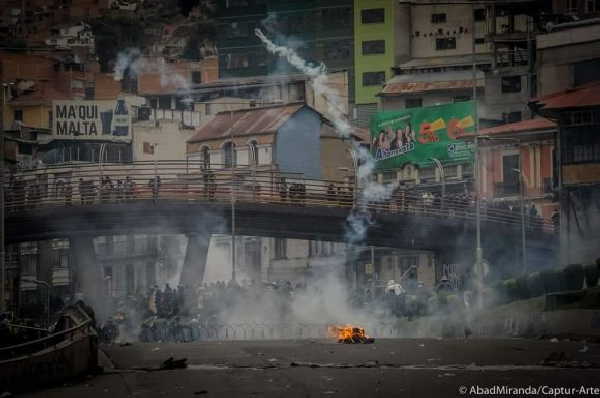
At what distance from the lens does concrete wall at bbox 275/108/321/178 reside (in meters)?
103

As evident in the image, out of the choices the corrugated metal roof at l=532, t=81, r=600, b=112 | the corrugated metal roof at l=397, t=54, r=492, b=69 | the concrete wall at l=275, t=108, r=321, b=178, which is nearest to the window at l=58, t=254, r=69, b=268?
the concrete wall at l=275, t=108, r=321, b=178

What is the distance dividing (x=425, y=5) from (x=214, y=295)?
169ft

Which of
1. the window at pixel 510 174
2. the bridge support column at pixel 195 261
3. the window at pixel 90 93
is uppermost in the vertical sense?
the window at pixel 90 93

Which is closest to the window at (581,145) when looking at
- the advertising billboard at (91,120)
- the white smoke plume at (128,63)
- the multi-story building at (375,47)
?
the multi-story building at (375,47)

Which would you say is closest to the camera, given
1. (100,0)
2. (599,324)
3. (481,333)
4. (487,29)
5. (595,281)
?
(599,324)

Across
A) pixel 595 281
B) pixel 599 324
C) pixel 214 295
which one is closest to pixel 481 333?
pixel 595 281

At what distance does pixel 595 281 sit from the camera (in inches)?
1610

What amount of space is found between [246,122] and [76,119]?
1522 cm

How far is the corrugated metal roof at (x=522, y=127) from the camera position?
277 feet

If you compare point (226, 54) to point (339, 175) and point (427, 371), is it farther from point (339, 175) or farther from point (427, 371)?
point (427, 371)

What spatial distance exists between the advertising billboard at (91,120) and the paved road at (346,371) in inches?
3070

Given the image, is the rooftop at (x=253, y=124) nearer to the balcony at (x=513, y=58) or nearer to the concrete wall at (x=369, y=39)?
the concrete wall at (x=369, y=39)

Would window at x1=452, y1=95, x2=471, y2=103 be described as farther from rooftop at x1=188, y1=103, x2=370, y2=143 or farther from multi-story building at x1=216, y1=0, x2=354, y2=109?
multi-story building at x1=216, y1=0, x2=354, y2=109

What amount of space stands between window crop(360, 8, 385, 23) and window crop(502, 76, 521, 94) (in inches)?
779
